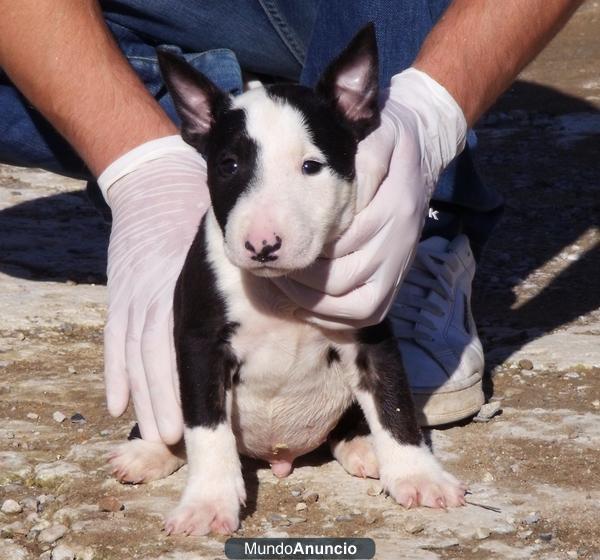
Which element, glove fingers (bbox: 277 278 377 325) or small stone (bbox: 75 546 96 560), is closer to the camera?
small stone (bbox: 75 546 96 560)

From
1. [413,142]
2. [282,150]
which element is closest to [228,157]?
[282,150]

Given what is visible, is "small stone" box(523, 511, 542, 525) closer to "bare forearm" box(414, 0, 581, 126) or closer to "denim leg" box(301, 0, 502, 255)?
"bare forearm" box(414, 0, 581, 126)

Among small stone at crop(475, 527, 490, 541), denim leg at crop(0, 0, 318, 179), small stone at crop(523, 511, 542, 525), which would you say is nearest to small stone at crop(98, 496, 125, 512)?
small stone at crop(475, 527, 490, 541)

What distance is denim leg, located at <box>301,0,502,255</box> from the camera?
3.72 m

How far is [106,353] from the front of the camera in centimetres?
310

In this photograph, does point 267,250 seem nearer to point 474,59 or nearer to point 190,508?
point 190,508

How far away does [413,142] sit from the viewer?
2.85m

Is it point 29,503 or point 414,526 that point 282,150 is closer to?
point 414,526

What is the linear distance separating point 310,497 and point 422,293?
873 mm

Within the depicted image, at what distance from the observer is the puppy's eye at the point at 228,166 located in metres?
2.57

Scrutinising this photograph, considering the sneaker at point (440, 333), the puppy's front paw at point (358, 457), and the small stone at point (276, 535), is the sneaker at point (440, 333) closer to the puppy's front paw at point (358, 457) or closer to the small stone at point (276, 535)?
the puppy's front paw at point (358, 457)

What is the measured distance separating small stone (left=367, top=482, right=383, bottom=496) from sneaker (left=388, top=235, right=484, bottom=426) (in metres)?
0.37

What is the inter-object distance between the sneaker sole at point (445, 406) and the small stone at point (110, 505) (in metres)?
0.83

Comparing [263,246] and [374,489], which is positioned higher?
[263,246]
